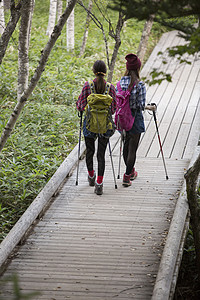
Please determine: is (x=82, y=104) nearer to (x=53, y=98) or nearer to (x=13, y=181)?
(x=13, y=181)

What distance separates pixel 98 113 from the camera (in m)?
6.24

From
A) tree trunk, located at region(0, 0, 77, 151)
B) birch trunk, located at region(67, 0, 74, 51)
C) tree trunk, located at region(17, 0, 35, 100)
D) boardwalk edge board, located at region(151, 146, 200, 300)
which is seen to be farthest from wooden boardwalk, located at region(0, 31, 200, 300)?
birch trunk, located at region(67, 0, 74, 51)

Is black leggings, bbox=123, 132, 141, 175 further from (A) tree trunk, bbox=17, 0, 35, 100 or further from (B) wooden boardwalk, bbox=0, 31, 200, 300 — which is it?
(A) tree trunk, bbox=17, 0, 35, 100

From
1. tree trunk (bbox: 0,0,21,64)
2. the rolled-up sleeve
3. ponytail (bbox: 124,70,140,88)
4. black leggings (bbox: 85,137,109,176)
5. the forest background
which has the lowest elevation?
the forest background

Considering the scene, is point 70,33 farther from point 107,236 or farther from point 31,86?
point 107,236

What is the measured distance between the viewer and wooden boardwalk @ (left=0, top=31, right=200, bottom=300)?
15.0 ft

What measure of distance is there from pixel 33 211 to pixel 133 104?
2.08 meters

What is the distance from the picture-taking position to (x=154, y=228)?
5.76 m

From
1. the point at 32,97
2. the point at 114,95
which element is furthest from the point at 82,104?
the point at 32,97

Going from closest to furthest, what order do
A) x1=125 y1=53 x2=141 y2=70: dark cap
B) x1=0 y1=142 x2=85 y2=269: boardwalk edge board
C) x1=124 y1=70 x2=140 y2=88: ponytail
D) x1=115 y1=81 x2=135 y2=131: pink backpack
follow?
x1=0 y1=142 x2=85 y2=269: boardwalk edge board, x1=125 y1=53 x2=141 y2=70: dark cap, x1=124 y1=70 x2=140 y2=88: ponytail, x1=115 y1=81 x2=135 y2=131: pink backpack

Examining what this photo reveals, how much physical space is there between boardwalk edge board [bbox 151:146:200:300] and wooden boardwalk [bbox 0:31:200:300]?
0.62 ft

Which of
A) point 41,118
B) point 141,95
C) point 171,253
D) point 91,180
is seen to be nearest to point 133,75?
point 141,95

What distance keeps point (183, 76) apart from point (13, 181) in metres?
7.77

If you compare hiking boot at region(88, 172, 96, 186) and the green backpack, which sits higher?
the green backpack
